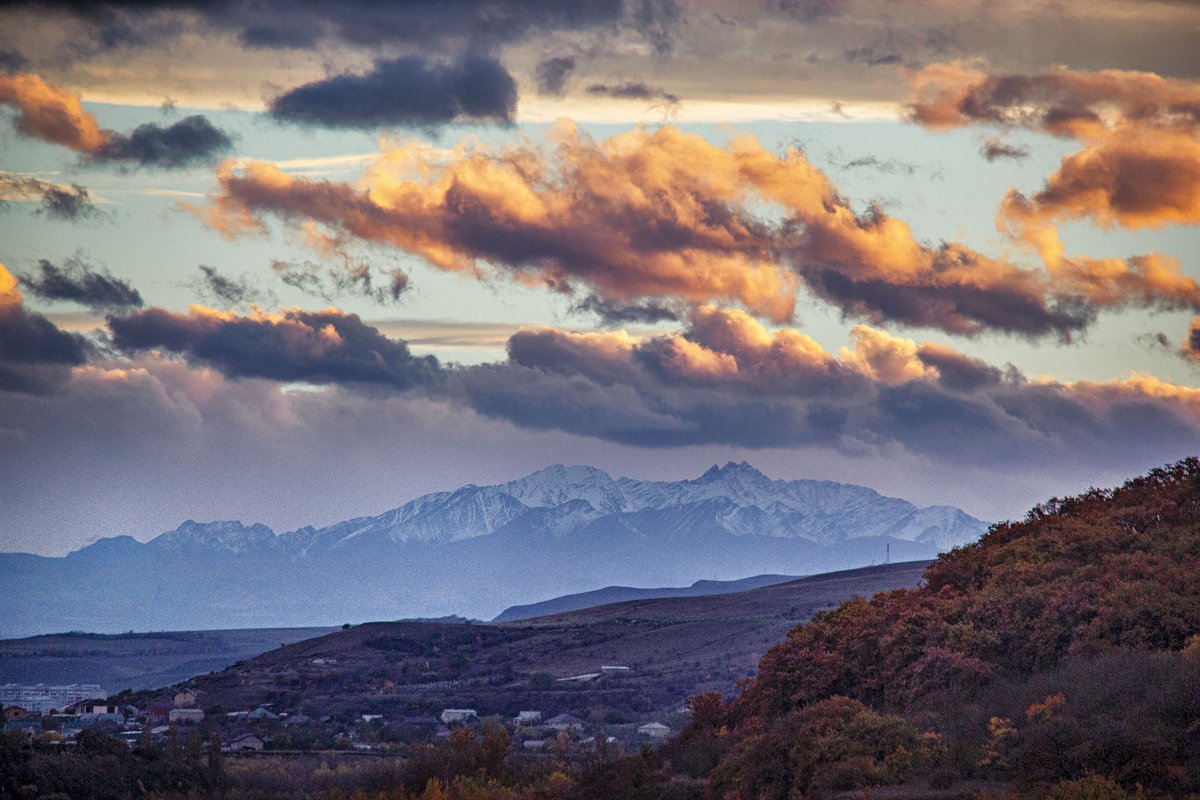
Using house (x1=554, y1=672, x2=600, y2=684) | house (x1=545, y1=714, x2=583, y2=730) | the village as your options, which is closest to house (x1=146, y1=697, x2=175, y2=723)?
the village

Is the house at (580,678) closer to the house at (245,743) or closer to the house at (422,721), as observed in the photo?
the house at (422,721)

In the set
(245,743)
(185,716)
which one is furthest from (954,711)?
(185,716)

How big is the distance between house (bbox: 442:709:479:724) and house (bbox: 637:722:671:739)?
15.6 m

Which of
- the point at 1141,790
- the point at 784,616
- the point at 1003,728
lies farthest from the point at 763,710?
the point at 784,616

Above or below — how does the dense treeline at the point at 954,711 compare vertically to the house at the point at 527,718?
above

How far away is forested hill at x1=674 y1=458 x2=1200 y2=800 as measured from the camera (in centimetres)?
3606

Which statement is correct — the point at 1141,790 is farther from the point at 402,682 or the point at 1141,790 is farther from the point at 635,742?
the point at 402,682

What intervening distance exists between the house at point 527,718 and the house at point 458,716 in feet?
10.3

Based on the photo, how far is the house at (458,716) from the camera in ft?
383

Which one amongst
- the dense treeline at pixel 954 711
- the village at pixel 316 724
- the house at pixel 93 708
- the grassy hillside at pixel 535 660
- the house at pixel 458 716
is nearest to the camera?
the dense treeline at pixel 954 711

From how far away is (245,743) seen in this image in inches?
3757

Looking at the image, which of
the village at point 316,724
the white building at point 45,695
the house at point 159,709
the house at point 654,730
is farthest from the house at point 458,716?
the white building at point 45,695

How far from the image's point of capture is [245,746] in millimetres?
92562

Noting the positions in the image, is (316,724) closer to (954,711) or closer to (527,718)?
(527,718)
